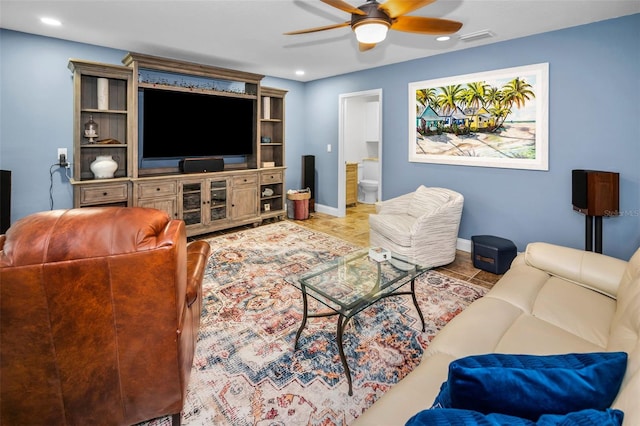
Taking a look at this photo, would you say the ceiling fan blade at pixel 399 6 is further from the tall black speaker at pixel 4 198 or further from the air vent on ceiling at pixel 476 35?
the tall black speaker at pixel 4 198

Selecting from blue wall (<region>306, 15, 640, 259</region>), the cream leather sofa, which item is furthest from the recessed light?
the cream leather sofa

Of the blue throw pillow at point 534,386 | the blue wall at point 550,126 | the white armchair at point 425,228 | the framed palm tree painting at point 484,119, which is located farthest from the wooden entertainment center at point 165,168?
the blue throw pillow at point 534,386

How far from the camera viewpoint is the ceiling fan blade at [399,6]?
1935 mm

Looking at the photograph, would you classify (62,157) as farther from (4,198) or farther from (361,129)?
(361,129)

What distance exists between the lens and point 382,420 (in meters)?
1.12

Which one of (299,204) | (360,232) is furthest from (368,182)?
(360,232)

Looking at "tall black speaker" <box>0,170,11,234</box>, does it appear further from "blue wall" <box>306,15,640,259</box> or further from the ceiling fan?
"blue wall" <box>306,15,640,259</box>

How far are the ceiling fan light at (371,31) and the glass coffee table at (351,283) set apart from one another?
157 cm

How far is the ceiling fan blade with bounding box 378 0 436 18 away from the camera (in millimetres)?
1935

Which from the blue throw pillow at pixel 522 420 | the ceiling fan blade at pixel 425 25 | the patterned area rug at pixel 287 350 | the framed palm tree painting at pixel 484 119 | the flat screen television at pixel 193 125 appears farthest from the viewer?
the flat screen television at pixel 193 125

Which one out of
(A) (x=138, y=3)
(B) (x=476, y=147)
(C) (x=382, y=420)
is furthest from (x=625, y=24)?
(A) (x=138, y=3)

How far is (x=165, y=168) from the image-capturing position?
4.98 meters

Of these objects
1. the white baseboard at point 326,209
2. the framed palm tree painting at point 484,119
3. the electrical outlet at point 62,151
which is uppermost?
the framed palm tree painting at point 484,119

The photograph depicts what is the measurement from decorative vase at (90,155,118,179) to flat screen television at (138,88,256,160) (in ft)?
1.59
